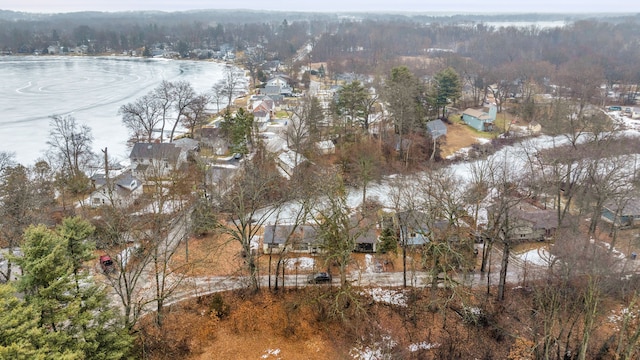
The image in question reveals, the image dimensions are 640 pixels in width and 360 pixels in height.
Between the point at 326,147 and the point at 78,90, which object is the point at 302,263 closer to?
the point at 326,147

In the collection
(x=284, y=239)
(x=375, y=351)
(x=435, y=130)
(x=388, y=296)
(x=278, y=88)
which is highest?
(x=278, y=88)

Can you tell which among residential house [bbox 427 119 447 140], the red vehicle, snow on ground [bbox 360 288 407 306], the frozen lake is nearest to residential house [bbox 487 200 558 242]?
snow on ground [bbox 360 288 407 306]

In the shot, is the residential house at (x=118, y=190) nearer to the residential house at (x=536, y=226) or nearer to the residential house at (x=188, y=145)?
the residential house at (x=188, y=145)

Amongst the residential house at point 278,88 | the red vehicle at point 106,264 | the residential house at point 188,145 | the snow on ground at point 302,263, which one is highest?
the residential house at point 278,88

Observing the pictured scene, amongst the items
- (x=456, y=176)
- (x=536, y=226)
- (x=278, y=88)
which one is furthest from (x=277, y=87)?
(x=536, y=226)

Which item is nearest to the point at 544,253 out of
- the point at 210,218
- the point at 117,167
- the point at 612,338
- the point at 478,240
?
the point at 478,240

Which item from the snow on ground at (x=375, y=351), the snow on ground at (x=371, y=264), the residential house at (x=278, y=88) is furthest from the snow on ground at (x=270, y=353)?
the residential house at (x=278, y=88)

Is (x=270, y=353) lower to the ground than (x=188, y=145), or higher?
lower

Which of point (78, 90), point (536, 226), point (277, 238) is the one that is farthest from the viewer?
point (78, 90)
